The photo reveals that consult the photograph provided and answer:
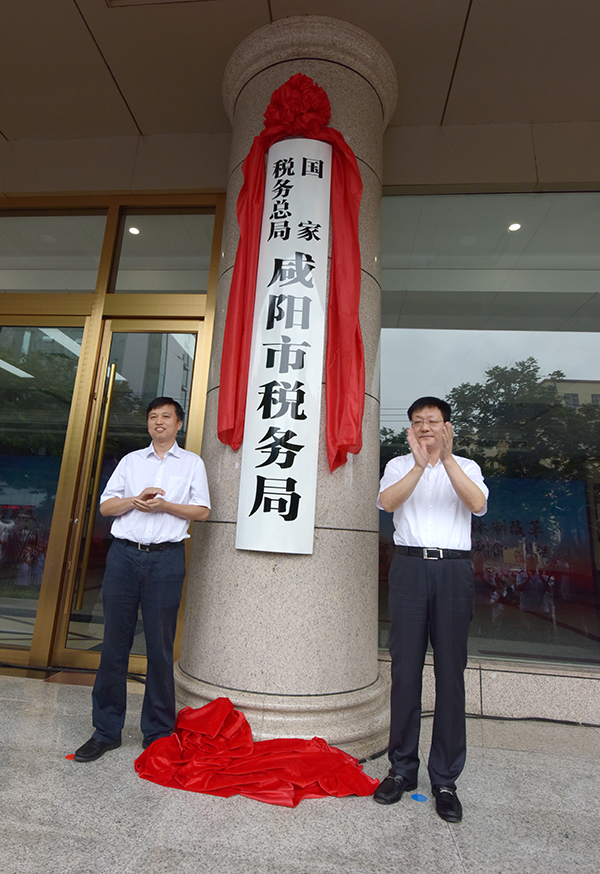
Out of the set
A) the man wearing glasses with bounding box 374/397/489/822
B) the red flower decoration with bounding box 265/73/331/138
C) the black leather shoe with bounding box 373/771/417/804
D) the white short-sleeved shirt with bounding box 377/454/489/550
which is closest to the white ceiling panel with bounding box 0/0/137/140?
the red flower decoration with bounding box 265/73/331/138

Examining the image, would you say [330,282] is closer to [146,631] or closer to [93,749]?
[146,631]

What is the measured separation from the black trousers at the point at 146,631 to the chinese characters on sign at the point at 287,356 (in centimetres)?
45

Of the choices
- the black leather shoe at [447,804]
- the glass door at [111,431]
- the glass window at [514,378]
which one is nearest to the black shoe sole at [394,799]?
the black leather shoe at [447,804]

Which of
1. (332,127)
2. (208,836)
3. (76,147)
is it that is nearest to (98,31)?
(76,147)

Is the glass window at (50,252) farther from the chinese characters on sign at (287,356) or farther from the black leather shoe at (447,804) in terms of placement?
the black leather shoe at (447,804)

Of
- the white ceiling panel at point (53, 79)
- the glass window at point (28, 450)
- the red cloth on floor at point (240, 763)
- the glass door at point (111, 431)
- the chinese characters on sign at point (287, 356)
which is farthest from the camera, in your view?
the glass window at point (28, 450)

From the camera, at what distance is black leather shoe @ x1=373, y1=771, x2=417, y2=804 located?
6.58ft

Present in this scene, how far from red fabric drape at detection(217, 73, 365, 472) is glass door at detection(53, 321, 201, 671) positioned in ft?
3.36

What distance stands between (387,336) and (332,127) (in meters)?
1.45

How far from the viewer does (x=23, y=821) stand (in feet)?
5.74

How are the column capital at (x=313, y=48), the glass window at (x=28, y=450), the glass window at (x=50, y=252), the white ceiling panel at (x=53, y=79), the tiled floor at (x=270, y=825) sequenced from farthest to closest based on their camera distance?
1. the glass window at (x=50, y=252)
2. the glass window at (x=28, y=450)
3. the white ceiling panel at (x=53, y=79)
4. the column capital at (x=313, y=48)
5. the tiled floor at (x=270, y=825)

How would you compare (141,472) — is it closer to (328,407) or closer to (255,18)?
(328,407)

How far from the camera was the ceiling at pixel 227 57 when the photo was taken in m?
3.32

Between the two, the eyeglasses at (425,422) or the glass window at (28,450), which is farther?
the glass window at (28,450)
